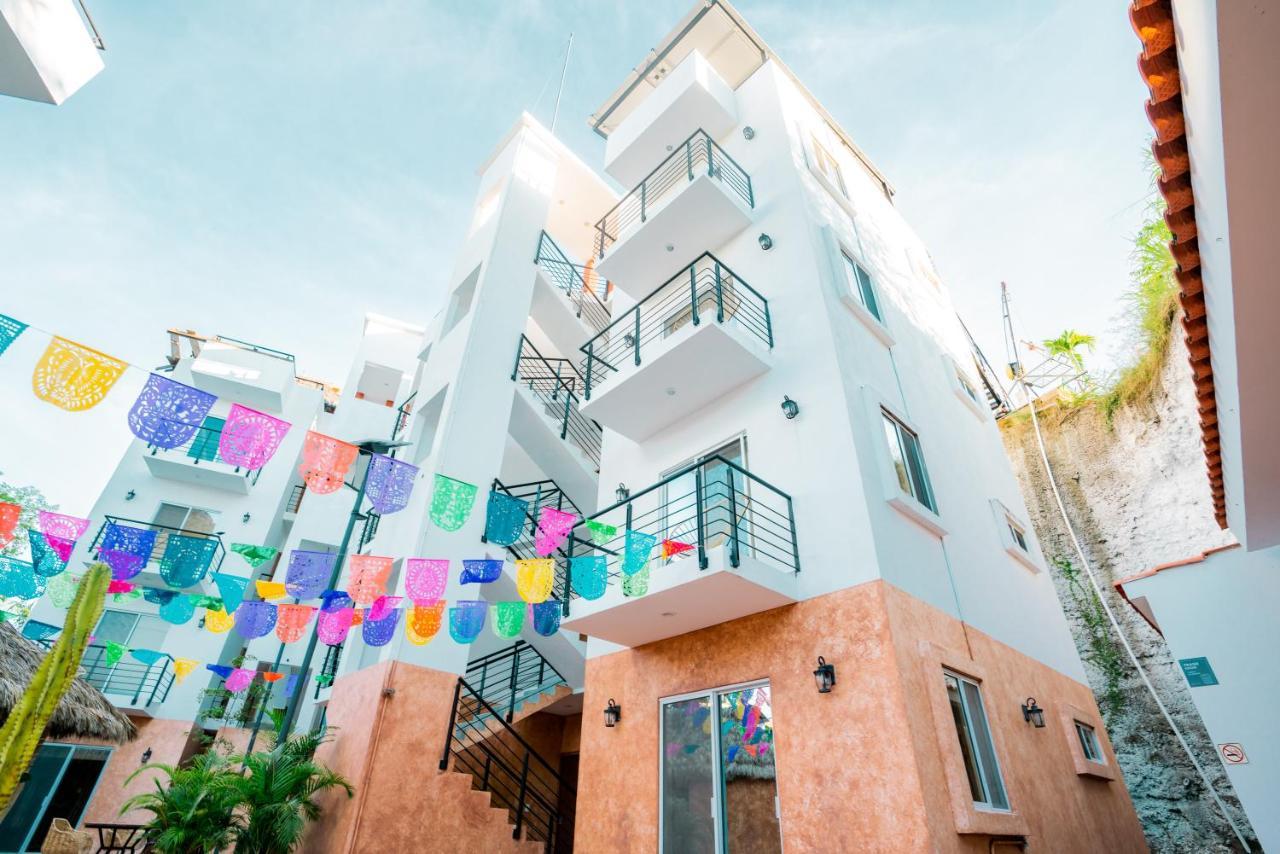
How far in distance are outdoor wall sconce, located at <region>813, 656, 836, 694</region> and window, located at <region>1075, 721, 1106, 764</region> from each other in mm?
4981

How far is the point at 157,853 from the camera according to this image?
7.57m

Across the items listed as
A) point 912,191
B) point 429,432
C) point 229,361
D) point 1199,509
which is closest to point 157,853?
point 429,432

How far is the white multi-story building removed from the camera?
5.21 metres

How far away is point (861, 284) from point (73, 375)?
373 inches

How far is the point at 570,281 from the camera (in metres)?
14.9

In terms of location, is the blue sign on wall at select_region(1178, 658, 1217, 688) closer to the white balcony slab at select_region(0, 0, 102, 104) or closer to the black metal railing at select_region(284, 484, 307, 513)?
the white balcony slab at select_region(0, 0, 102, 104)

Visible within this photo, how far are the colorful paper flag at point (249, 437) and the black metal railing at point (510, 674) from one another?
5.78 metres

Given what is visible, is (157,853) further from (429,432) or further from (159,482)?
(159,482)

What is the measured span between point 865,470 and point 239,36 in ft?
42.0

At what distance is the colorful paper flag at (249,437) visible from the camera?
5.93 meters

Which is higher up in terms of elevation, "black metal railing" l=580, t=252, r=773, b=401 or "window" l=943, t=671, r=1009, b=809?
"black metal railing" l=580, t=252, r=773, b=401

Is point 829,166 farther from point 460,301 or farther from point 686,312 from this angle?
point 460,301

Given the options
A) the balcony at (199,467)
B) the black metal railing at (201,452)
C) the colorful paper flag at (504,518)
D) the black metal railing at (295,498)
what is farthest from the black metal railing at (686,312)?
the black metal railing at (295,498)

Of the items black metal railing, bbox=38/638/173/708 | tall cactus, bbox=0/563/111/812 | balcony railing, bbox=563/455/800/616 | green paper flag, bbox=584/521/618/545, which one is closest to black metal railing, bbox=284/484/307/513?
black metal railing, bbox=38/638/173/708
